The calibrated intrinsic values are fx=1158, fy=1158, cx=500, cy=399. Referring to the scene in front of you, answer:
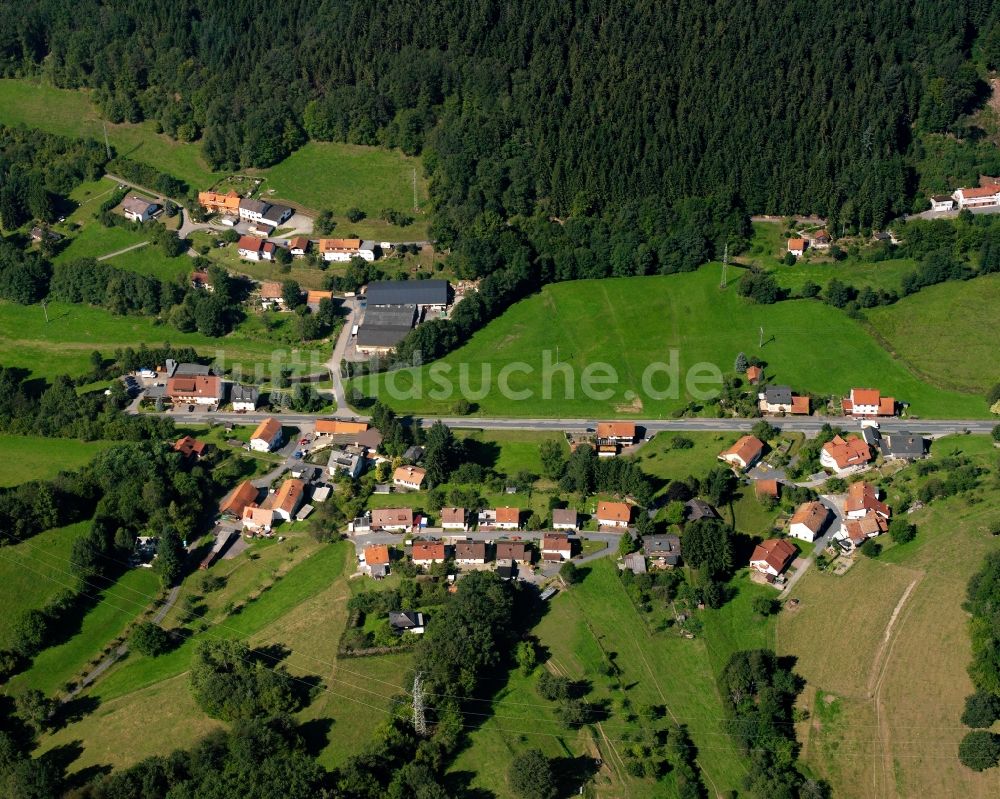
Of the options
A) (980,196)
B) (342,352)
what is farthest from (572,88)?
(980,196)

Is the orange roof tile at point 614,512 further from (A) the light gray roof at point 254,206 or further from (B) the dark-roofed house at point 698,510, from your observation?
(A) the light gray roof at point 254,206

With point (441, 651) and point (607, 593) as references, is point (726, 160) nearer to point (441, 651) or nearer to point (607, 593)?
point (607, 593)

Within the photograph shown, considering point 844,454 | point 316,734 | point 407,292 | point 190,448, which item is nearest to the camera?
point 316,734

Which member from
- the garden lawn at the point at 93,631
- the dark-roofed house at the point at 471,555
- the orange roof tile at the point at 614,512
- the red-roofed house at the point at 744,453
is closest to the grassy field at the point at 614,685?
the orange roof tile at the point at 614,512

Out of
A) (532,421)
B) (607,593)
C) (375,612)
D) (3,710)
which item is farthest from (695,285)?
(3,710)

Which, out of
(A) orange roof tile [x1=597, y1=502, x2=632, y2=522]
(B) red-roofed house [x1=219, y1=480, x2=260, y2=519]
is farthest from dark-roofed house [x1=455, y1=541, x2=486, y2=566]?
(B) red-roofed house [x1=219, y1=480, x2=260, y2=519]

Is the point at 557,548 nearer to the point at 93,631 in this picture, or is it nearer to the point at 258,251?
the point at 93,631
